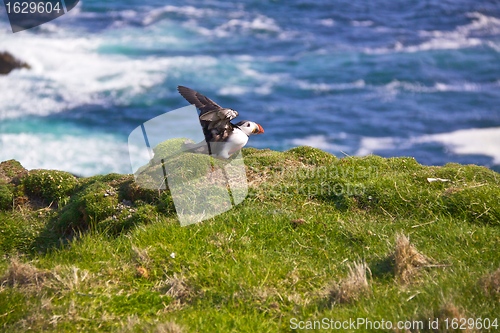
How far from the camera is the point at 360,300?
627 cm

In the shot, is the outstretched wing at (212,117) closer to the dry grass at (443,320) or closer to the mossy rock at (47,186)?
the mossy rock at (47,186)

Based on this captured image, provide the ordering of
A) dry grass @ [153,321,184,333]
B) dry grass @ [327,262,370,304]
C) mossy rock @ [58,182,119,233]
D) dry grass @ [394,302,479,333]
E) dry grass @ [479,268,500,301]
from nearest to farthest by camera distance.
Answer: dry grass @ [394,302,479,333] < dry grass @ [153,321,184,333] < dry grass @ [479,268,500,301] < dry grass @ [327,262,370,304] < mossy rock @ [58,182,119,233]

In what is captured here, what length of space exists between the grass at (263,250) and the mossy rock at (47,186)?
0.03 metres

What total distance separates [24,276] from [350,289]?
3.62 meters

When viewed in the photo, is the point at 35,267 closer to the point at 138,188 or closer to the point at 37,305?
the point at 37,305

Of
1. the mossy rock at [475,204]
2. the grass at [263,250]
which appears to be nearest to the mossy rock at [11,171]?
the grass at [263,250]

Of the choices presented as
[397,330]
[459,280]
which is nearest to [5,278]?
[397,330]

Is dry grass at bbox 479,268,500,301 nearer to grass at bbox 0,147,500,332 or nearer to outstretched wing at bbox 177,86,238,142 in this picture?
grass at bbox 0,147,500,332

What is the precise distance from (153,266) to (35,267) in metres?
1.38

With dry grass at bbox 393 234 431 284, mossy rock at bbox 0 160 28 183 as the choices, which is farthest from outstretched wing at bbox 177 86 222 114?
dry grass at bbox 393 234 431 284

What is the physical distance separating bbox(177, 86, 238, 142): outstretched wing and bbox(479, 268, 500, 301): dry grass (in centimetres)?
482

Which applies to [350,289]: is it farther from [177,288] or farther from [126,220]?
[126,220]

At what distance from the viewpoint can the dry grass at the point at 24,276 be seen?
22.4 ft

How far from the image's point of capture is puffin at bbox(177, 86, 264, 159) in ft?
31.8
